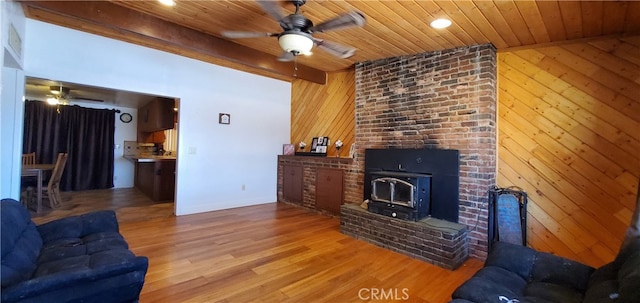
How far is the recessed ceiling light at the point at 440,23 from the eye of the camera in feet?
8.75

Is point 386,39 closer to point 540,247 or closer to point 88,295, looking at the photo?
point 540,247

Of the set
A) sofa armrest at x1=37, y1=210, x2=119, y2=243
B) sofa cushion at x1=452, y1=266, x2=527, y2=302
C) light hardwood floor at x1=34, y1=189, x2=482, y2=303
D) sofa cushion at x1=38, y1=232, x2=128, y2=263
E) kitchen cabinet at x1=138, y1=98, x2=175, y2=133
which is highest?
kitchen cabinet at x1=138, y1=98, x2=175, y2=133

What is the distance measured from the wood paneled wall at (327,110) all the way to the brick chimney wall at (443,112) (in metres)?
0.60

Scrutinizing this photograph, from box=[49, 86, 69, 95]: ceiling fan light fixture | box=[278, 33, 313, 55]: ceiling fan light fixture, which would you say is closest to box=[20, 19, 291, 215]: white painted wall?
box=[49, 86, 69, 95]: ceiling fan light fixture

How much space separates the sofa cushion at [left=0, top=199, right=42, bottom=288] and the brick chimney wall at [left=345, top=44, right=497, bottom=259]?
3487 millimetres

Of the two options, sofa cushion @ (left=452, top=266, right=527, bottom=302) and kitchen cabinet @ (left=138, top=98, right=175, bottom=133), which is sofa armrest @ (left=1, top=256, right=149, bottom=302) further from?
kitchen cabinet @ (left=138, top=98, right=175, bottom=133)

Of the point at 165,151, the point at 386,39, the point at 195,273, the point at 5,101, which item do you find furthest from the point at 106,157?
the point at 386,39

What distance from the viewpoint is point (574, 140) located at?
2.83m

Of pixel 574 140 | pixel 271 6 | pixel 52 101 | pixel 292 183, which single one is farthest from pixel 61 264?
pixel 52 101

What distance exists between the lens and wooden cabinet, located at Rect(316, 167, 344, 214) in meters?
4.66

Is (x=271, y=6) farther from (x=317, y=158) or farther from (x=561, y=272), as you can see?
(x=317, y=158)

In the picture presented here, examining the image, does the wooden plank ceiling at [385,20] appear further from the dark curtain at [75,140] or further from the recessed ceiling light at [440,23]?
the dark curtain at [75,140]

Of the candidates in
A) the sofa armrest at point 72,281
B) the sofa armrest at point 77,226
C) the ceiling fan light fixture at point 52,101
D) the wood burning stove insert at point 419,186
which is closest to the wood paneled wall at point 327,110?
the wood burning stove insert at point 419,186

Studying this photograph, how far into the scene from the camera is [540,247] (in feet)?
9.91
